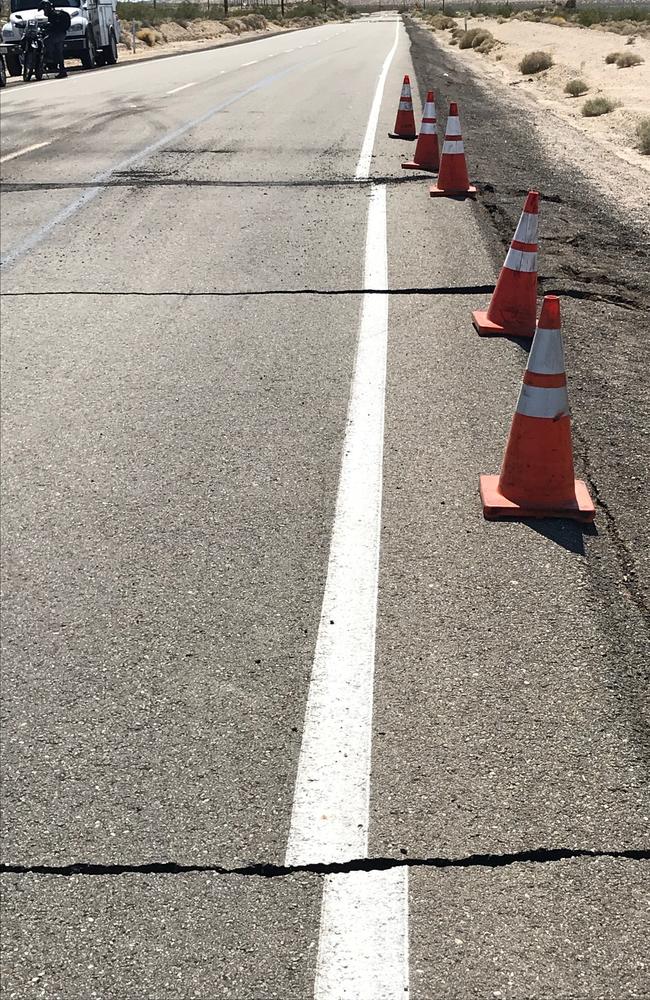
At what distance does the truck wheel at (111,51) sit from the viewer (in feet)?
98.1

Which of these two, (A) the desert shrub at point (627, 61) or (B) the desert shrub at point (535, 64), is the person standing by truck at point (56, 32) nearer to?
(B) the desert shrub at point (535, 64)

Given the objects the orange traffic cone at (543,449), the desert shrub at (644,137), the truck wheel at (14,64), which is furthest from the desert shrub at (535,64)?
the orange traffic cone at (543,449)

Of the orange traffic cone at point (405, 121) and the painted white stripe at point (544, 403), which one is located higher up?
the painted white stripe at point (544, 403)

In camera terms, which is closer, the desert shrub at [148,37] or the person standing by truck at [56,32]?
the person standing by truck at [56,32]

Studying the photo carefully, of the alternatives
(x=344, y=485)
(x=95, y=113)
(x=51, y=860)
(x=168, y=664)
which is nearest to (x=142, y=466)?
(x=344, y=485)

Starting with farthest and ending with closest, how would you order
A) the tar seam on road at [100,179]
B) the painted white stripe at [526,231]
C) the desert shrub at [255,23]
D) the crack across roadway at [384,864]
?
the desert shrub at [255,23], the tar seam on road at [100,179], the painted white stripe at [526,231], the crack across roadway at [384,864]

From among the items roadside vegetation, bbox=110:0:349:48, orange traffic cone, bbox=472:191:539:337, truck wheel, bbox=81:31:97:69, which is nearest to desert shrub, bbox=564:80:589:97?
truck wheel, bbox=81:31:97:69

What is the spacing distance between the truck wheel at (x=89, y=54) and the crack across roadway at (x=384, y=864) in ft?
96.4

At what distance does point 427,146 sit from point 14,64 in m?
19.9

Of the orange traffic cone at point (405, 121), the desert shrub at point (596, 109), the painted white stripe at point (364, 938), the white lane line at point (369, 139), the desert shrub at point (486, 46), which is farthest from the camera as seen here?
the desert shrub at point (486, 46)

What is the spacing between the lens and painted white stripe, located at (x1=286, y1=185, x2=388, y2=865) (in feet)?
8.30

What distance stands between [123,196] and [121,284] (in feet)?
10.6

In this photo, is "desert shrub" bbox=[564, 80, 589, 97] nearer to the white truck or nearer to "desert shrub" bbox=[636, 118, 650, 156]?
"desert shrub" bbox=[636, 118, 650, 156]

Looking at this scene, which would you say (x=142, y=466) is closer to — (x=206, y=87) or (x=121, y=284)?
(x=121, y=284)
